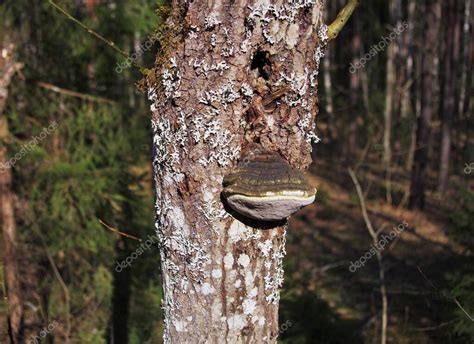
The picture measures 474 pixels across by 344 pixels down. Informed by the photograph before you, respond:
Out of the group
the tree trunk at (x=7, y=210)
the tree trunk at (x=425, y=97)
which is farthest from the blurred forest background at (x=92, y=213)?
the tree trunk at (x=425, y=97)

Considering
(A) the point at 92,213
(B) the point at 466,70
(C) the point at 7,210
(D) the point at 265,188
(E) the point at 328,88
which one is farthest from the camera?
(E) the point at 328,88

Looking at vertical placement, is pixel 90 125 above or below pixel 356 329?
above

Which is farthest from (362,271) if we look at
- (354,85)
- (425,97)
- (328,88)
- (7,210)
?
(328,88)

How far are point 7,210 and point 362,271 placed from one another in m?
7.04

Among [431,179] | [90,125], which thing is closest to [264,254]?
[90,125]

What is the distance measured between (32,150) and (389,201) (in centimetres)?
1023

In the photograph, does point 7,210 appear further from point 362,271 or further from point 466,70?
point 466,70

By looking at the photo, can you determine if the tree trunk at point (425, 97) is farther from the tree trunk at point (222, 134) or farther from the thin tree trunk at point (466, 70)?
the tree trunk at point (222, 134)

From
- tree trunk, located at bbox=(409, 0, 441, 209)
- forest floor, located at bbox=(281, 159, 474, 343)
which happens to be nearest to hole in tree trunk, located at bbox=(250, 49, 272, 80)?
forest floor, located at bbox=(281, 159, 474, 343)

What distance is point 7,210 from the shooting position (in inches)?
255

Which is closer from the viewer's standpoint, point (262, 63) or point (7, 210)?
point (262, 63)

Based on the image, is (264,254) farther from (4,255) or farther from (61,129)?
(61,129)

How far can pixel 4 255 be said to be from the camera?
6223mm

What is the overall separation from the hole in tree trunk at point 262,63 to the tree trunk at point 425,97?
436 inches
